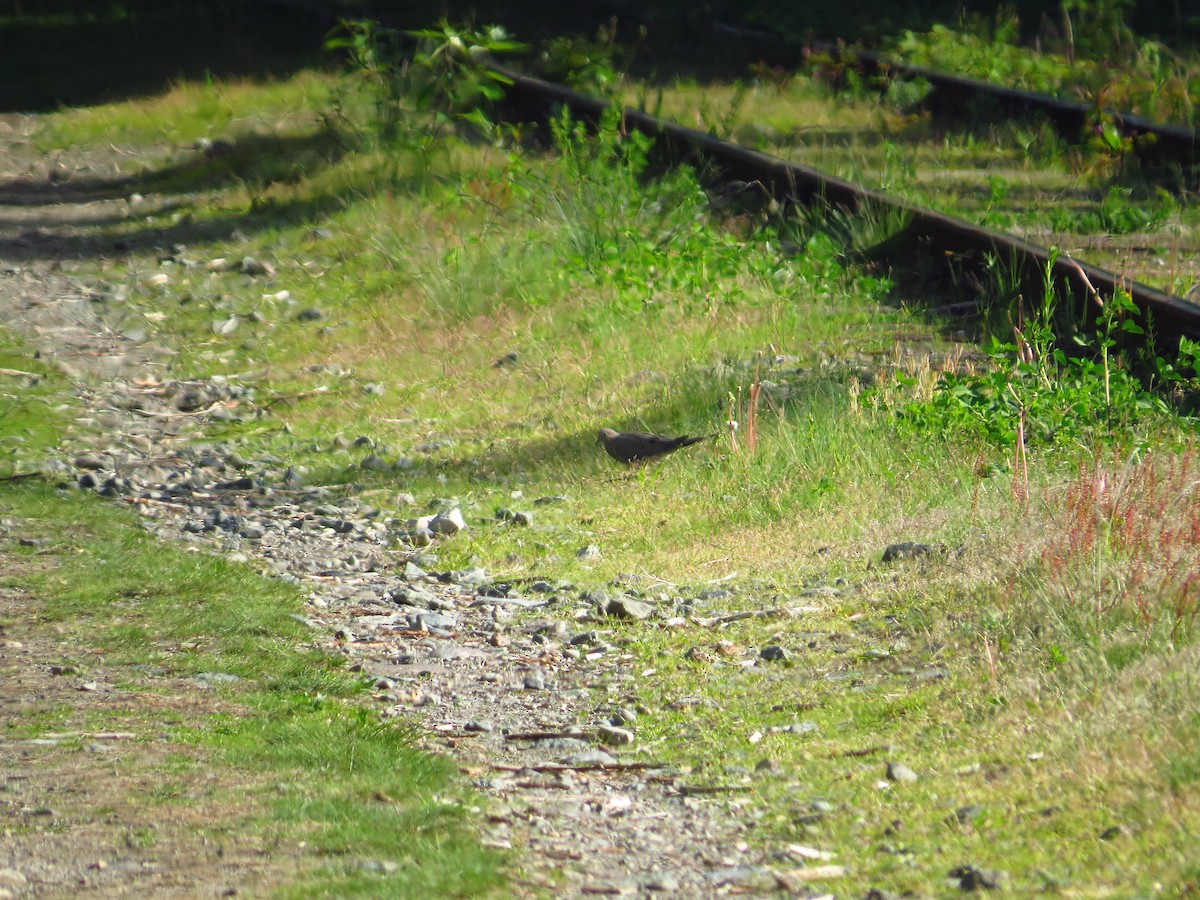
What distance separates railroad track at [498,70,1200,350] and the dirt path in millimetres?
2274

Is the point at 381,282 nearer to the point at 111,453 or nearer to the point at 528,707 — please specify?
the point at 111,453

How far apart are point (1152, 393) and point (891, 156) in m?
4.42

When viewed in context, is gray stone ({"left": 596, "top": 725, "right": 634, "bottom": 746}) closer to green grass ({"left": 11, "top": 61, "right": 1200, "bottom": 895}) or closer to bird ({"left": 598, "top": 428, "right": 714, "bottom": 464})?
green grass ({"left": 11, "top": 61, "right": 1200, "bottom": 895})

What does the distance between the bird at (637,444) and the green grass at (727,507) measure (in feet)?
0.33

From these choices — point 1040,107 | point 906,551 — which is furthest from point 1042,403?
point 1040,107

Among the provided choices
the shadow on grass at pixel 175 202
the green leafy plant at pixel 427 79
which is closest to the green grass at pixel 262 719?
the shadow on grass at pixel 175 202

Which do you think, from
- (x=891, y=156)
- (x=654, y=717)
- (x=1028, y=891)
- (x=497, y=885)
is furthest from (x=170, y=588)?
(x=891, y=156)

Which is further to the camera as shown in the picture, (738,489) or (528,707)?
(738,489)

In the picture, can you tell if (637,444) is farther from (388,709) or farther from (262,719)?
(262,719)

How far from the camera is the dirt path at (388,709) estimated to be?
8.73 ft

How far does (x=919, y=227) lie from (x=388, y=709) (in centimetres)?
492

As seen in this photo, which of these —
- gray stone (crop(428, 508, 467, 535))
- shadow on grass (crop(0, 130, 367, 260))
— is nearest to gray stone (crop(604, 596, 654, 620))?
gray stone (crop(428, 508, 467, 535))

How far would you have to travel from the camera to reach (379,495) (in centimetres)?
575

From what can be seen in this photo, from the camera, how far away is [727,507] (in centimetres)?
515
